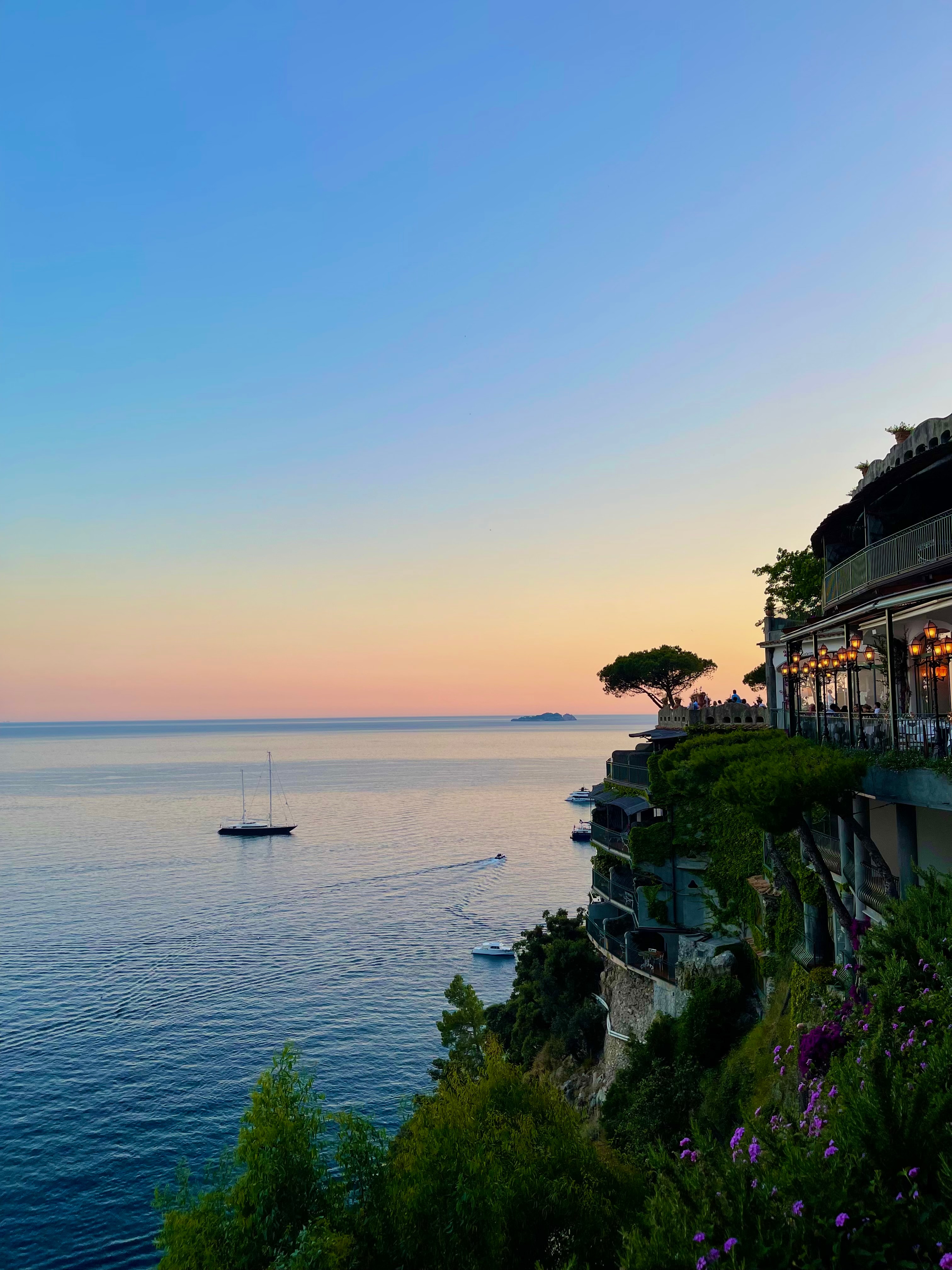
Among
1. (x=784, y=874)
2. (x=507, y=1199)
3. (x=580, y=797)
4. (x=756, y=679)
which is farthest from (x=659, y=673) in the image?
(x=580, y=797)

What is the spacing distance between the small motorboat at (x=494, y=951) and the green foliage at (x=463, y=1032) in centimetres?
2182

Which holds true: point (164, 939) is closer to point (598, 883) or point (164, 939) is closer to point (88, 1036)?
point (88, 1036)

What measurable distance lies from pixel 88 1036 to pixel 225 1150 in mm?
17488

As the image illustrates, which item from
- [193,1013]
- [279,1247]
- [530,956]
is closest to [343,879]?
[193,1013]

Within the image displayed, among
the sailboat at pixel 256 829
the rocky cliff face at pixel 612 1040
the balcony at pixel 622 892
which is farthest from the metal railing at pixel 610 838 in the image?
the sailboat at pixel 256 829

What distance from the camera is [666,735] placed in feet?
145

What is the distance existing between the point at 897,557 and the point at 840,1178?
57.0ft

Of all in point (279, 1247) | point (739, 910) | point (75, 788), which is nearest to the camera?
point (279, 1247)

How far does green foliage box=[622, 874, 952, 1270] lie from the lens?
8227 millimetres

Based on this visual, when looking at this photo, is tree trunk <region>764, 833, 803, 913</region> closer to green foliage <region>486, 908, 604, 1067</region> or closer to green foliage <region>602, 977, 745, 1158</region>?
green foliage <region>602, 977, 745, 1158</region>

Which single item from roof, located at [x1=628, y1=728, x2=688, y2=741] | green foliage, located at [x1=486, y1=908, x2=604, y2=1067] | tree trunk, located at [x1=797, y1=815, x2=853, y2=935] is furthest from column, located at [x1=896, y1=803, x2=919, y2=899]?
green foliage, located at [x1=486, y1=908, x2=604, y2=1067]

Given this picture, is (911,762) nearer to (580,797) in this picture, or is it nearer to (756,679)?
(756,679)

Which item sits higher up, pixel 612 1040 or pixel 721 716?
pixel 721 716

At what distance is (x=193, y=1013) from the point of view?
5288cm
